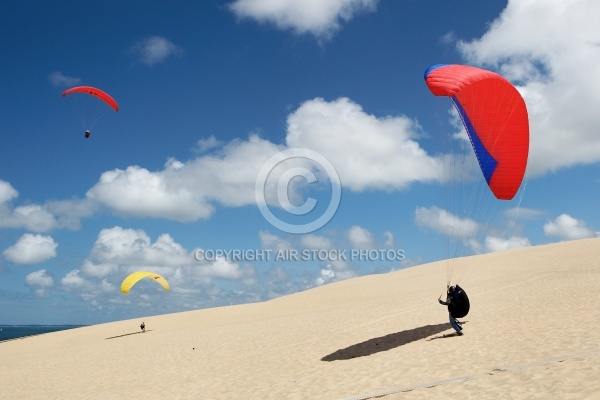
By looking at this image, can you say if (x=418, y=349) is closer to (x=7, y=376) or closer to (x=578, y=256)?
(x=7, y=376)

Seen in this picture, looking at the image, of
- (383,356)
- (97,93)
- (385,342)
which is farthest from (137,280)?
(383,356)

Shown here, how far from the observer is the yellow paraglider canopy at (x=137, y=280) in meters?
30.9

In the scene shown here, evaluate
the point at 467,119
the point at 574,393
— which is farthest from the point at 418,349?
the point at 467,119

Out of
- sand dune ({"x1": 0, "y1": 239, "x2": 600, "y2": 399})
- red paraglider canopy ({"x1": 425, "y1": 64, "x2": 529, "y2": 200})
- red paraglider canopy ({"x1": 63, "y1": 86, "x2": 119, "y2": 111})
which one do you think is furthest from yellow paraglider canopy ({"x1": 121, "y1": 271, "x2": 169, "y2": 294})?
red paraglider canopy ({"x1": 425, "y1": 64, "x2": 529, "y2": 200})

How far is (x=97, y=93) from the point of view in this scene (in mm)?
28547

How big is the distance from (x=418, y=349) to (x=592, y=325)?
4774 millimetres

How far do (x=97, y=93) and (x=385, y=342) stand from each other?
23.7 meters

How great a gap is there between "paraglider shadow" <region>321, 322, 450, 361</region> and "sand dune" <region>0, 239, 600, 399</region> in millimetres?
48

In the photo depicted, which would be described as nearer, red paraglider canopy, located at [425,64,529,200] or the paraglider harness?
red paraglider canopy, located at [425,64,529,200]

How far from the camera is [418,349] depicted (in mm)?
12992

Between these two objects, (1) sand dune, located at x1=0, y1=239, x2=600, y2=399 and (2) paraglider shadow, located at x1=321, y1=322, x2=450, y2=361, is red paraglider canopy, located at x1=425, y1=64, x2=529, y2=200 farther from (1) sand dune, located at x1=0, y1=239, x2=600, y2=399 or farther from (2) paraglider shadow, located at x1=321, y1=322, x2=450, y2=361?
(2) paraglider shadow, located at x1=321, y1=322, x2=450, y2=361

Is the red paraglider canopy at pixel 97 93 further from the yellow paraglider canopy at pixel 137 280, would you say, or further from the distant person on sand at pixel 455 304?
the distant person on sand at pixel 455 304

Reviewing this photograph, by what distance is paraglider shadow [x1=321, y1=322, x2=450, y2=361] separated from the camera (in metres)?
14.1

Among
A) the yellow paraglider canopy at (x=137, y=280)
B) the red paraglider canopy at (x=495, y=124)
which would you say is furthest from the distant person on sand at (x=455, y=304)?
the yellow paraglider canopy at (x=137, y=280)
